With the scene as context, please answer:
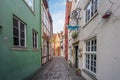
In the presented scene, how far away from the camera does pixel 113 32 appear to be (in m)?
3.56

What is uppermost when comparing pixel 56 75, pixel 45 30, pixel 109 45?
pixel 45 30

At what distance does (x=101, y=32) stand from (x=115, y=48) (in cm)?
122

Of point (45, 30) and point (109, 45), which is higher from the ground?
point (45, 30)

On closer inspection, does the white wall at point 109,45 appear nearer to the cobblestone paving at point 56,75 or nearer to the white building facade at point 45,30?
the cobblestone paving at point 56,75

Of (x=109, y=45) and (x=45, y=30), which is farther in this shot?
(x=45, y=30)

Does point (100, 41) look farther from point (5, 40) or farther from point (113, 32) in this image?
point (5, 40)

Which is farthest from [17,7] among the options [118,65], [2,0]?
[118,65]

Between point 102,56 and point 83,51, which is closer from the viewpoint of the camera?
point 102,56

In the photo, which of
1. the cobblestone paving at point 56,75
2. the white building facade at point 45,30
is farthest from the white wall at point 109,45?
the white building facade at point 45,30

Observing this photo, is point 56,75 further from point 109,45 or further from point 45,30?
point 45,30

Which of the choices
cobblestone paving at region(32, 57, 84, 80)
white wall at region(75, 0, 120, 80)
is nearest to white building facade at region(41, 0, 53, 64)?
cobblestone paving at region(32, 57, 84, 80)

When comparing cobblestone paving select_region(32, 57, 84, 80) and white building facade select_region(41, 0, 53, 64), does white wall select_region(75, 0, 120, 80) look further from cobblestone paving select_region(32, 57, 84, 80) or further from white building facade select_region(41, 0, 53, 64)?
white building facade select_region(41, 0, 53, 64)

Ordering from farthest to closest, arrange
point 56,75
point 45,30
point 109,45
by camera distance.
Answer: point 45,30
point 56,75
point 109,45

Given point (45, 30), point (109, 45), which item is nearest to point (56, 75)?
point (109, 45)
